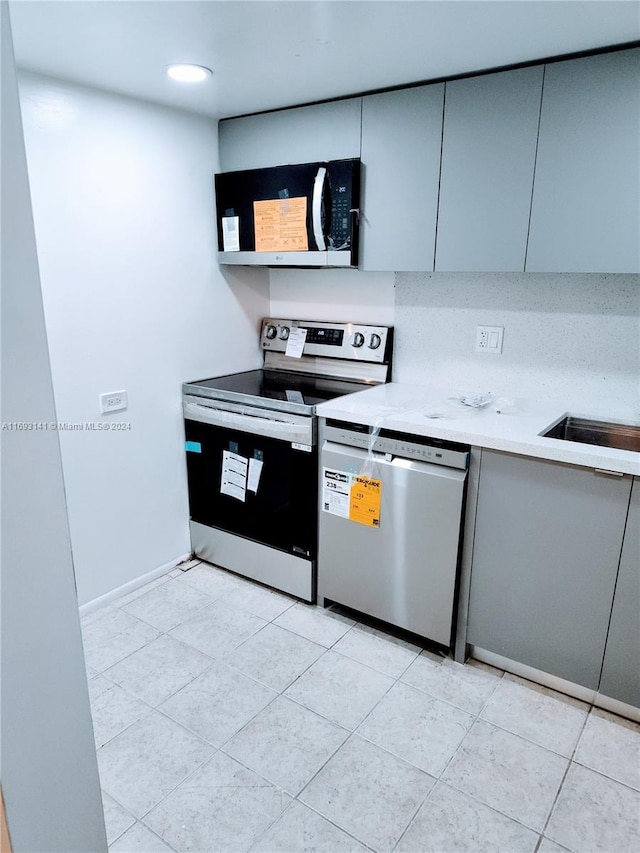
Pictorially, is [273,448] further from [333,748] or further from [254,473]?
[333,748]

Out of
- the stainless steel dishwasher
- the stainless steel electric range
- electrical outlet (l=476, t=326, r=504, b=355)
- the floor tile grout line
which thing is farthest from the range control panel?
the floor tile grout line

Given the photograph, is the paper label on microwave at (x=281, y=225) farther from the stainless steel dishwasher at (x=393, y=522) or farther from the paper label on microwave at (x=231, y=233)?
the stainless steel dishwasher at (x=393, y=522)

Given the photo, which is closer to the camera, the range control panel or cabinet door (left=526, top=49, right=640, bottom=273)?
cabinet door (left=526, top=49, right=640, bottom=273)

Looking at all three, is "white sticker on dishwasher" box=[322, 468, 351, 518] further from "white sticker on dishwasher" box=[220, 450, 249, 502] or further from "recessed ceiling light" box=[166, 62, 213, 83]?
"recessed ceiling light" box=[166, 62, 213, 83]

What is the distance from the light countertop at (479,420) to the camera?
170 cm

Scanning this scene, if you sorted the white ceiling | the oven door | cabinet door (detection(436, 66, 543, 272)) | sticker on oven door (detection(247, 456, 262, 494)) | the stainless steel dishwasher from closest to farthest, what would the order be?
the white ceiling < cabinet door (detection(436, 66, 543, 272)) < the stainless steel dishwasher < the oven door < sticker on oven door (detection(247, 456, 262, 494))

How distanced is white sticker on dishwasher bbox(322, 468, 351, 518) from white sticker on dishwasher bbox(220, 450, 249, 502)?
0.42 m

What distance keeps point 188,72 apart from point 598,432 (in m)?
1.99

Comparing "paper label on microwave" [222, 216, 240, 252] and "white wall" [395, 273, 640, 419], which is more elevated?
"paper label on microwave" [222, 216, 240, 252]

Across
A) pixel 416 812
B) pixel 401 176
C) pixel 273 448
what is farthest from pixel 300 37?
pixel 416 812

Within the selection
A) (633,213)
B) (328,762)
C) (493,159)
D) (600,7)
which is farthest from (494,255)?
(328,762)

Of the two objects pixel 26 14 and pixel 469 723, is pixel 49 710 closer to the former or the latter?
pixel 469 723

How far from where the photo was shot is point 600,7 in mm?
1395

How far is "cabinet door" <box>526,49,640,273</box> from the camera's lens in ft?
5.54
